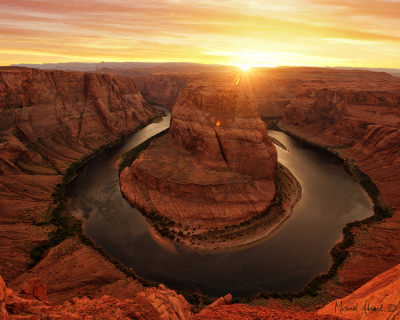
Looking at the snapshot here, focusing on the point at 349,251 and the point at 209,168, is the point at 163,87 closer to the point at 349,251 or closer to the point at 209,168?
the point at 209,168

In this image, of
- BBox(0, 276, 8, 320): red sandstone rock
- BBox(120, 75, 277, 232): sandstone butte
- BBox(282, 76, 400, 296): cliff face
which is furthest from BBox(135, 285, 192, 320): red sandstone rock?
BBox(282, 76, 400, 296): cliff face

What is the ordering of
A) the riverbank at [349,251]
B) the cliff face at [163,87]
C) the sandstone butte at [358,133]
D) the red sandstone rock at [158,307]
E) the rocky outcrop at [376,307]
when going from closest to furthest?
the rocky outcrop at [376,307] → the red sandstone rock at [158,307] → the riverbank at [349,251] → the sandstone butte at [358,133] → the cliff face at [163,87]

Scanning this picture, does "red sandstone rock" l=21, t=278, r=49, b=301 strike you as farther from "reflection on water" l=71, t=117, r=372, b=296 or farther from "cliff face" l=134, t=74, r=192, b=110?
"cliff face" l=134, t=74, r=192, b=110

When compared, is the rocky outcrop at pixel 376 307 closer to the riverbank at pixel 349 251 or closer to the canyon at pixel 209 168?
the riverbank at pixel 349 251

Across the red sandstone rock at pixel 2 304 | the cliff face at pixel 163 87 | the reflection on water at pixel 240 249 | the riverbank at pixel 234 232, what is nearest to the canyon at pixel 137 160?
the red sandstone rock at pixel 2 304

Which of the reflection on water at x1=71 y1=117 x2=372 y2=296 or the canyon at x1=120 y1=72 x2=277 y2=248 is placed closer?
the reflection on water at x1=71 y1=117 x2=372 y2=296

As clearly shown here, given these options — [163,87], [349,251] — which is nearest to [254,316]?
[349,251]

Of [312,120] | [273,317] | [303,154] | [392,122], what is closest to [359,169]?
[303,154]
